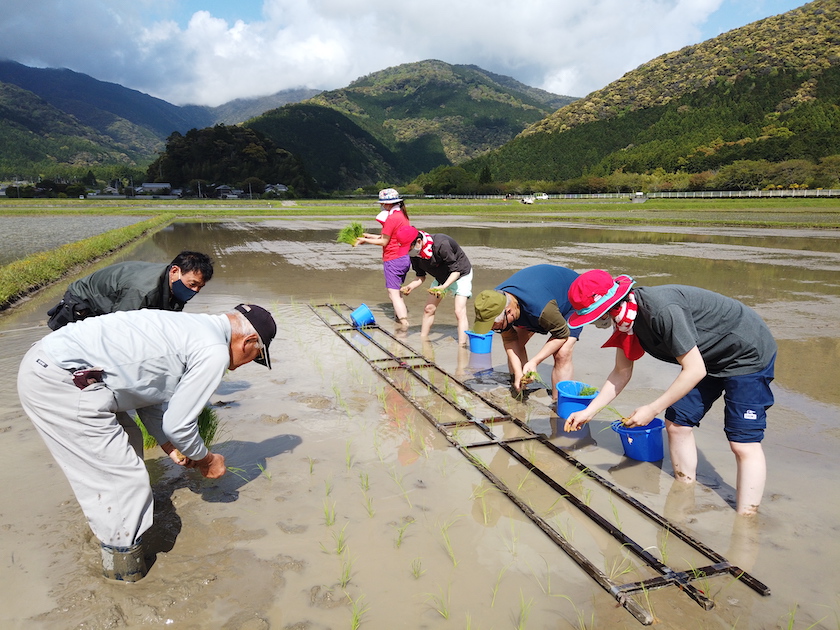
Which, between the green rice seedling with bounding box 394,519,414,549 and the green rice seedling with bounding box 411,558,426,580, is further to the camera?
Result: the green rice seedling with bounding box 394,519,414,549

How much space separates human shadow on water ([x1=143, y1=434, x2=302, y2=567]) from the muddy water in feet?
0.05

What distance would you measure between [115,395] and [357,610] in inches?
55.7

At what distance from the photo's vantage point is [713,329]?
3.08m

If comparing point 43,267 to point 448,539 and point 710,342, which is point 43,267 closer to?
point 448,539

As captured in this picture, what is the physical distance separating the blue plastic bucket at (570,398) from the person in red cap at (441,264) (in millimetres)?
2194

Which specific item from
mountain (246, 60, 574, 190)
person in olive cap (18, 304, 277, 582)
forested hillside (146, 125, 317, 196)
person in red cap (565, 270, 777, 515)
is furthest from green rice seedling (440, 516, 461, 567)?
mountain (246, 60, 574, 190)

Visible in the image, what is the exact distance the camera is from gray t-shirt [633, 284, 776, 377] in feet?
9.93

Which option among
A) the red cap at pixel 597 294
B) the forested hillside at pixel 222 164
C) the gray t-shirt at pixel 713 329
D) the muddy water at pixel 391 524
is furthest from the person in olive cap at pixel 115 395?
the forested hillside at pixel 222 164

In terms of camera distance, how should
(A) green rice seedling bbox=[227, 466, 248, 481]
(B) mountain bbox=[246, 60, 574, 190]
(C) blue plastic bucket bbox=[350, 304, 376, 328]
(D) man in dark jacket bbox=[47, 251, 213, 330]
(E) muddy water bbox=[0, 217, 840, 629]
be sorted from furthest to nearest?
(B) mountain bbox=[246, 60, 574, 190] < (C) blue plastic bucket bbox=[350, 304, 376, 328] < (D) man in dark jacket bbox=[47, 251, 213, 330] < (A) green rice seedling bbox=[227, 466, 248, 481] < (E) muddy water bbox=[0, 217, 840, 629]

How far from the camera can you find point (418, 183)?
111 metres

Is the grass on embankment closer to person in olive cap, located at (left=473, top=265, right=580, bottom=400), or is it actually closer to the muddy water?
the muddy water

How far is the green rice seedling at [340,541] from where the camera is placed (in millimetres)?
2828

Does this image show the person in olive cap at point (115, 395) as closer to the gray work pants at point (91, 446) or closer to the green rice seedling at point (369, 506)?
the gray work pants at point (91, 446)

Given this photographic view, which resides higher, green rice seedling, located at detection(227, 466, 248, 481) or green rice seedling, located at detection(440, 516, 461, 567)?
green rice seedling, located at detection(440, 516, 461, 567)
